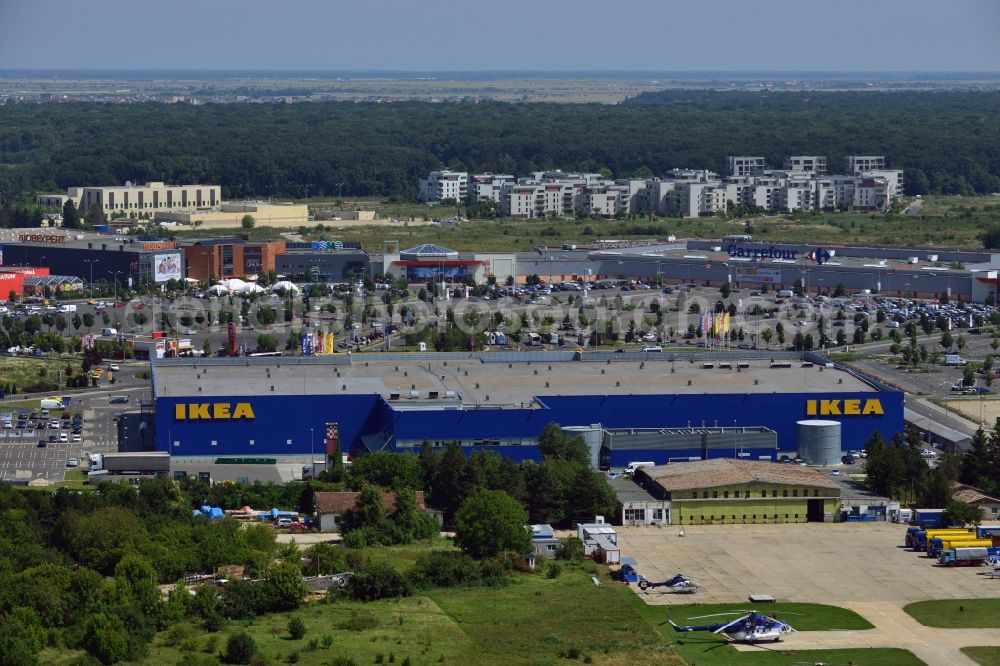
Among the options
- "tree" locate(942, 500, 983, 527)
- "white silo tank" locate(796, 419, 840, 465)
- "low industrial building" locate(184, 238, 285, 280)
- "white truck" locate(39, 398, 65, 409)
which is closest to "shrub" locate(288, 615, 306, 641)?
"tree" locate(942, 500, 983, 527)

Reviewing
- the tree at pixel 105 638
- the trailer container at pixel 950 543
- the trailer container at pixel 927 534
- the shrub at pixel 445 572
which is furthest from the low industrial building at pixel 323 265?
the tree at pixel 105 638

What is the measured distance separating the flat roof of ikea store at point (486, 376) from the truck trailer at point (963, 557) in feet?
20.3

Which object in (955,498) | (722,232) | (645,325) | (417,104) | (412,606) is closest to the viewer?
(412,606)

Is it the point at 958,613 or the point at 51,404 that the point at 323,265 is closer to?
the point at 51,404

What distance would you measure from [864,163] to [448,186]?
54.7ft

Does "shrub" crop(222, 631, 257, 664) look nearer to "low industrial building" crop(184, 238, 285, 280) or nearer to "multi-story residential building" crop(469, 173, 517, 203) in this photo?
"low industrial building" crop(184, 238, 285, 280)

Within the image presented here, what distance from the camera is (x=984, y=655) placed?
1595cm

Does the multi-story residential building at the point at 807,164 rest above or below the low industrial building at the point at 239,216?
above

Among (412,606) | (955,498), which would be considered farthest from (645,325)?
(412,606)

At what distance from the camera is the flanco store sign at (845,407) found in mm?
24797

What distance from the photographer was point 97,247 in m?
45.6

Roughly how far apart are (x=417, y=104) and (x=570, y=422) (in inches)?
3733

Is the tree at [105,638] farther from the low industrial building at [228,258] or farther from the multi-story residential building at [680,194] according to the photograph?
the multi-story residential building at [680,194]

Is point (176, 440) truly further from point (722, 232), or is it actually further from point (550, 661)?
point (722, 232)
